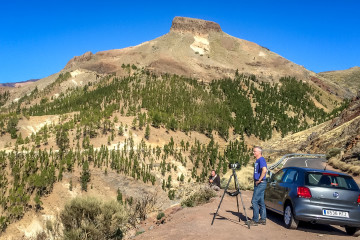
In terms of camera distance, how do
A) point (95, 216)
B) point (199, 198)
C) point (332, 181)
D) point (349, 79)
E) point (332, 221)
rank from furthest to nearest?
point (349, 79), point (199, 198), point (95, 216), point (332, 181), point (332, 221)

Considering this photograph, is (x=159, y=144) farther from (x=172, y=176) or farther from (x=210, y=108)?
(x=210, y=108)

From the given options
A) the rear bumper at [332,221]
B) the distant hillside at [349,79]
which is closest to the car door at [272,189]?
the rear bumper at [332,221]

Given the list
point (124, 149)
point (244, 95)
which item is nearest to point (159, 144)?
point (124, 149)

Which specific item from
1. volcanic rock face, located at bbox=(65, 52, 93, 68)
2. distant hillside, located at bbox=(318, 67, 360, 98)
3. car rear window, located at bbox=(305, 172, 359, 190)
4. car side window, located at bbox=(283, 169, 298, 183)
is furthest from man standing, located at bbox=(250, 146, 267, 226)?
distant hillside, located at bbox=(318, 67, 360, 98)

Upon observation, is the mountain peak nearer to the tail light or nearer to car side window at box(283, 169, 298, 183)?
car side window at box(283, 169, 298, 183)

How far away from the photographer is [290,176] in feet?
27.3

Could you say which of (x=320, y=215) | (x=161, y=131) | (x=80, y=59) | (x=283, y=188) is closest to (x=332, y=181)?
(x=320, y=215)

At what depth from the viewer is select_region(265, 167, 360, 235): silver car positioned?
23.6 feet

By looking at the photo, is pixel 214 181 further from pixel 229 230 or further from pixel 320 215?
pixel 320 215

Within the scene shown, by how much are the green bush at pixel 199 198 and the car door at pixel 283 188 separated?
3505 millimetres

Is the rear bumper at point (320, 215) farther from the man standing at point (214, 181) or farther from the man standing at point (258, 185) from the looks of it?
the man standing at point (214, 181)

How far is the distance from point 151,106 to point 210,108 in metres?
9.95

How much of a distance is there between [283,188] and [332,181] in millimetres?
1209

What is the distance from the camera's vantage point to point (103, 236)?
8469 millimetres
